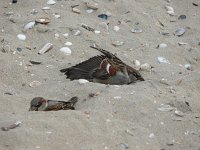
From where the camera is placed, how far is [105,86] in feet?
15.0

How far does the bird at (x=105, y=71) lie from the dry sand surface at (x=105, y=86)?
0.36 feet

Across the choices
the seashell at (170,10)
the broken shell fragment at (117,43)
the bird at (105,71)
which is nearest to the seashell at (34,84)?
the bird at (105,71)

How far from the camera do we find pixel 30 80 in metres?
4.77

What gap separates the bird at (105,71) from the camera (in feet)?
15.8

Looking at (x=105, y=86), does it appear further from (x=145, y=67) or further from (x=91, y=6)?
(x=91, y=6)

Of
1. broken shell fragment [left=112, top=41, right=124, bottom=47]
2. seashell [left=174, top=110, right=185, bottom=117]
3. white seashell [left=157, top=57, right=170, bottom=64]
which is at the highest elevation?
seashell [left=174, top=110, right=185, bottom=117]

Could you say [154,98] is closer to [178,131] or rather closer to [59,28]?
[178,131]

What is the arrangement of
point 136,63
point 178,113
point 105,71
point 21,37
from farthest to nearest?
1. point 21,37
2. point 136,63
3. point 105,71
4. point 178,113

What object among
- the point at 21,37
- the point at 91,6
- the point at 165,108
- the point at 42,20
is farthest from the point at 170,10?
the point at 165,108

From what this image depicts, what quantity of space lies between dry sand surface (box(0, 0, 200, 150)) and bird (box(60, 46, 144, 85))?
0.11 metres

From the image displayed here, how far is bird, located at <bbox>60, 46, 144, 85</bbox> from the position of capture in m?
4.80

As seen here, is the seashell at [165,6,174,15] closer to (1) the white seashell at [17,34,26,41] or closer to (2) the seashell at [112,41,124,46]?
(2) the seashell at [112,41,124,46]

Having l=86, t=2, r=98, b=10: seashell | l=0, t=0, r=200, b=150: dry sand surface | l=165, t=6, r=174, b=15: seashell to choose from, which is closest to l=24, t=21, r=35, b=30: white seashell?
l=0, t=0, r=200, b=150: dry sand surface

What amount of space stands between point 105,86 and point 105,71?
0.94ft
